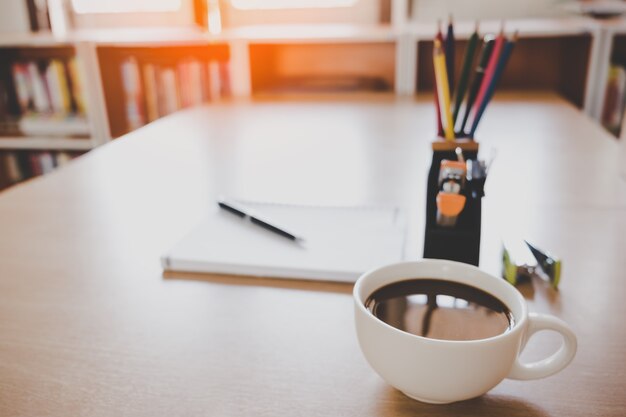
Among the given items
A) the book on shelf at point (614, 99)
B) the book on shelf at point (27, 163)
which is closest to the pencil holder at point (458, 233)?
the book on shelf at point (614, 99)

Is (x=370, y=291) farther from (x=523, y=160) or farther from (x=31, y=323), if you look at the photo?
(x=523, y=160)

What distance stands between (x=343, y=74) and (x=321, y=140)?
946 mm

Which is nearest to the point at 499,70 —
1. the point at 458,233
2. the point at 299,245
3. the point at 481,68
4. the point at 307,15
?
the point at 481,68

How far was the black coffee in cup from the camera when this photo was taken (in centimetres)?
39

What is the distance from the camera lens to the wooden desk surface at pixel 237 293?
41cm

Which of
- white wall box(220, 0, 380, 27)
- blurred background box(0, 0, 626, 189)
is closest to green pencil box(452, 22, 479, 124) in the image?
blurred background box(0, 0, 626, 189)

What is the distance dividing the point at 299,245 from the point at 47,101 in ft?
6.37

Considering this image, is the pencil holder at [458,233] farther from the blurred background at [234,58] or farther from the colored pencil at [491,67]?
the blurred background at [234,58]

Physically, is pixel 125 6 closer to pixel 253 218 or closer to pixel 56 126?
pixel 56 126

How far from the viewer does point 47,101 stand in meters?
2.21

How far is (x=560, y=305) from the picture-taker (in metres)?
0.53

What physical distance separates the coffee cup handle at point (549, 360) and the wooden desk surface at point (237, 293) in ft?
0.09

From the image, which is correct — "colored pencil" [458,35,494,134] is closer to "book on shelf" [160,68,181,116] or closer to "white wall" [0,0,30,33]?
"book on shelf" [160,68,181,116]

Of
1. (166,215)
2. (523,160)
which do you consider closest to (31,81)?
(166,215)
